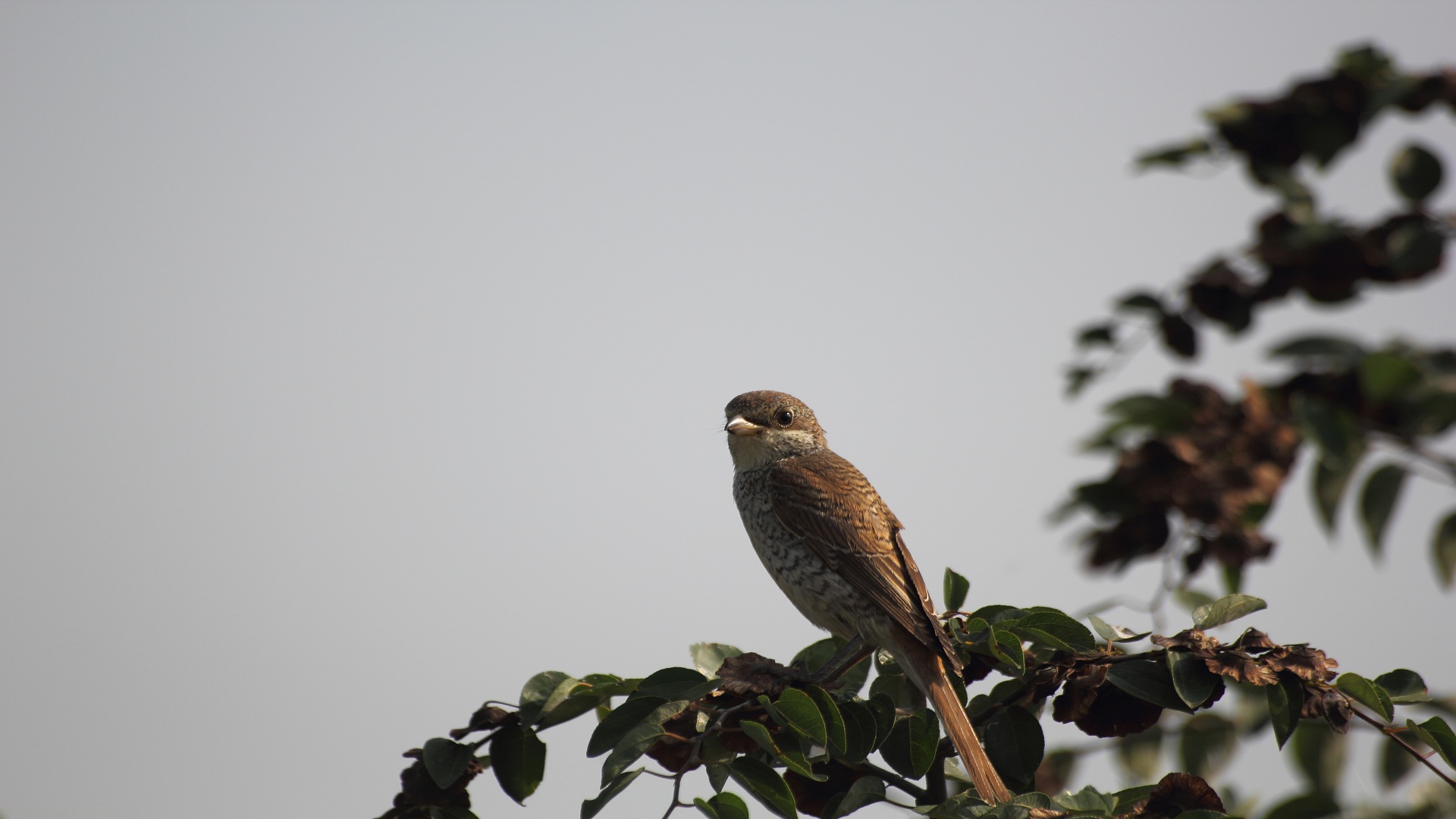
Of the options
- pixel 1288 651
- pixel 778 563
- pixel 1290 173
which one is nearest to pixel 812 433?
pixel 778 563

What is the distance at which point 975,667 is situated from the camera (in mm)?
3896

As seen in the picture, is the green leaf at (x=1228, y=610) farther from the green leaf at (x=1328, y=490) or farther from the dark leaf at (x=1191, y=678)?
the green leaf at (x=1328, y=490)

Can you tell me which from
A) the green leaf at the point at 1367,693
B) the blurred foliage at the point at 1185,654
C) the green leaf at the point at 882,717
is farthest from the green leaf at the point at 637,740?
the green leaf at the point at 1367,693

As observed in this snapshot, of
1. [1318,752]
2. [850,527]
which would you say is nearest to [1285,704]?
[1318,752]

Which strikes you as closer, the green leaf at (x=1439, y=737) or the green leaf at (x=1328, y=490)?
the green leaf at (x=1328, y=490)

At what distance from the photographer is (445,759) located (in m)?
3.27

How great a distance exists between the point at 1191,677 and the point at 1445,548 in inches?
55.4

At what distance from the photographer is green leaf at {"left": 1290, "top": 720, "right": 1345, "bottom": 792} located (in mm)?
2652

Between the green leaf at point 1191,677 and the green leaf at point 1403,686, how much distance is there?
0.48m

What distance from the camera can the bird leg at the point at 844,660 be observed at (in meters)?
4.44

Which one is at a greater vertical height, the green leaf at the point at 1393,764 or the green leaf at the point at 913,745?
the green leaf at the point at 913,745

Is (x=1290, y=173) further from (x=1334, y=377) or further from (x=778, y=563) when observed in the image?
(x=778, y=563)

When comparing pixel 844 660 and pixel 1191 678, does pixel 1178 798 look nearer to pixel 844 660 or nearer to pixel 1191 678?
pixel 1191 678

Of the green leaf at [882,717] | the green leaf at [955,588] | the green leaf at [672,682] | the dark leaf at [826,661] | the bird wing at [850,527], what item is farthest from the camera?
the bird wing at [850,527]
